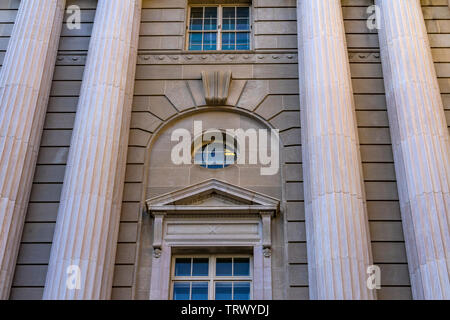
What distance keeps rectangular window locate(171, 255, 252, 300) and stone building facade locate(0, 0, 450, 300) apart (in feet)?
0.20

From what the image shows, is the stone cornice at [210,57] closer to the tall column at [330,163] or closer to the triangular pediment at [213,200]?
the tall column at [330,163]

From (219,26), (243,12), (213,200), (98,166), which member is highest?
(243,12)

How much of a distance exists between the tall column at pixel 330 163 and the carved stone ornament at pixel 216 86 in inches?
93.2

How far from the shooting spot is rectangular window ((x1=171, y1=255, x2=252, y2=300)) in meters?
17.5

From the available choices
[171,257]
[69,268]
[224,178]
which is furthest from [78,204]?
[224,178]

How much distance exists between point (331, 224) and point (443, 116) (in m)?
5.18

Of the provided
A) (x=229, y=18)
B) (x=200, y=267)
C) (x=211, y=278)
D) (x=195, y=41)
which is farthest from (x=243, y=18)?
(x=211, y=278)

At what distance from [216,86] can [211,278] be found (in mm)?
6171

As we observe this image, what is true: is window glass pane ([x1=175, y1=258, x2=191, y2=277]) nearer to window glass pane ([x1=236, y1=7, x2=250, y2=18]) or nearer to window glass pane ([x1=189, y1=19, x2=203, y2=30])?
window glass pane ([x1=189, y1=19, x2=203, y2=30])

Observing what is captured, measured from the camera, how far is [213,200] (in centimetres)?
1867

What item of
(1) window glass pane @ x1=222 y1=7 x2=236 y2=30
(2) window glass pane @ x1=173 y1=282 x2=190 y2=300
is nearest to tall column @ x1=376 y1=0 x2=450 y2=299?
(1) window glass pane @ x1=222 y1=7 x2=236 y2=30

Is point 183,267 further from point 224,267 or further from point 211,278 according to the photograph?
point 224,267

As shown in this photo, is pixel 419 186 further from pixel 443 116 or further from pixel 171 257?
pixel 171 257
